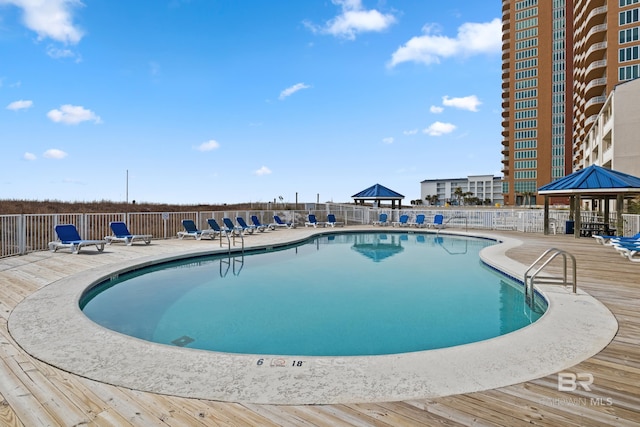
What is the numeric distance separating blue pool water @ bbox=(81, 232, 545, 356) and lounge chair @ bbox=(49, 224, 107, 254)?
108 inches

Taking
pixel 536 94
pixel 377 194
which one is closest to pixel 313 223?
pixel 377 194

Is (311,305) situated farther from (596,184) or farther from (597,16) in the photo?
(597,16)

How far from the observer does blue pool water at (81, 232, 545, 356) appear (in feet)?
14.9

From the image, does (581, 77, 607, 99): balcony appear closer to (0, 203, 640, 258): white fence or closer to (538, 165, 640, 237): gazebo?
(0, 203, 640, 258): white fence

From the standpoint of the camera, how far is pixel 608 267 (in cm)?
744

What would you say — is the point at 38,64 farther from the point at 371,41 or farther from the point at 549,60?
the point at 549,60

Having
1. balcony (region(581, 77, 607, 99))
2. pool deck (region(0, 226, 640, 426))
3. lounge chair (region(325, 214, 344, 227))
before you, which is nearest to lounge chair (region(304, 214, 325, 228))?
lounge chair (region(325, 214, 344, 227))

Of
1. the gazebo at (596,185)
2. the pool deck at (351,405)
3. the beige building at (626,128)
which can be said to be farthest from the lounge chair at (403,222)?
the pool deck at (351,405)

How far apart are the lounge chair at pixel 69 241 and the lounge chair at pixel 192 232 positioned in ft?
11.6

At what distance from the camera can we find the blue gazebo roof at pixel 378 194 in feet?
73.0

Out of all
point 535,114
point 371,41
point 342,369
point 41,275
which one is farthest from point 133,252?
point 535,114

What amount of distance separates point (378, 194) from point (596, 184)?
1144cm

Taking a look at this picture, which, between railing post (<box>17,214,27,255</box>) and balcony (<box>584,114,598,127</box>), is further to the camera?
balcony (<box>584,114,598,127</box>)

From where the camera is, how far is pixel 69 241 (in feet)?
32.5
